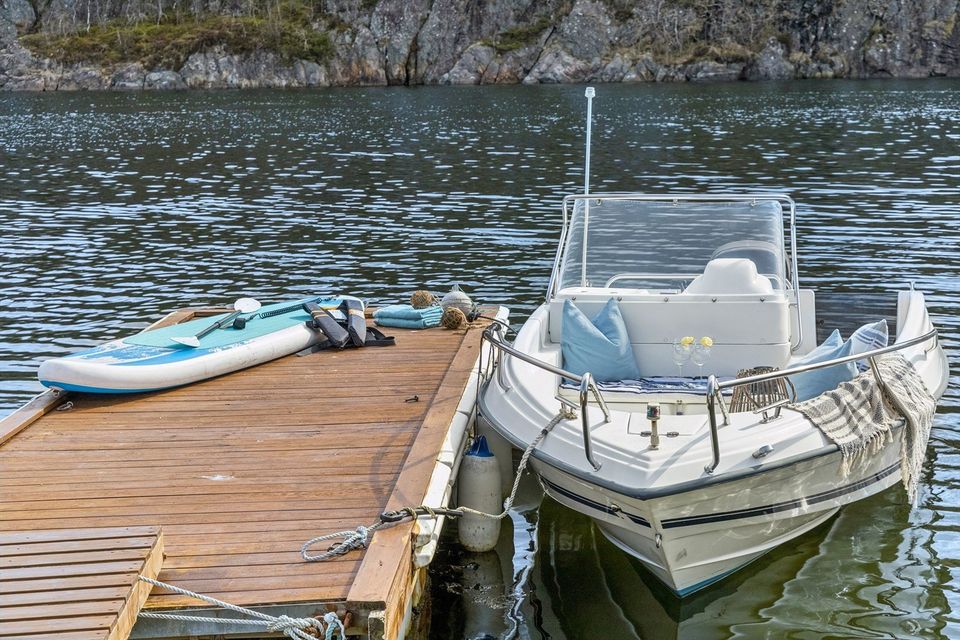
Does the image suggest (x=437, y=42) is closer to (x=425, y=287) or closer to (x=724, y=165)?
(x=724, y=165)

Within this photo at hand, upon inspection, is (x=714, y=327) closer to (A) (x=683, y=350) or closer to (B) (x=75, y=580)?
Answer: (A) (x=683, y=350)

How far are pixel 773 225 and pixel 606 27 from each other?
88230 millimetres

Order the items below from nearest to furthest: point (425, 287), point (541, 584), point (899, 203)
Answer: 1. point (541, 584)
2. point (425, 287)
3. point (899, 203)

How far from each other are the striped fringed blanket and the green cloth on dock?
487cm

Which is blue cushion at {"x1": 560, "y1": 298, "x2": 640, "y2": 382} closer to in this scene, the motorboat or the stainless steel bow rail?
the motorboat

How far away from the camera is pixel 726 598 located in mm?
6957

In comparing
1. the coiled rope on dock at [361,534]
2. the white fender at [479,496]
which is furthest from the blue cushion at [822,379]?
the coiled rope on dock at [361,534]

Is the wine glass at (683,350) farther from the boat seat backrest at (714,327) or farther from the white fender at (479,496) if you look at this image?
the white fender at (479,496)

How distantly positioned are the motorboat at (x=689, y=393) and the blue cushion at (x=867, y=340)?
0.10 metres

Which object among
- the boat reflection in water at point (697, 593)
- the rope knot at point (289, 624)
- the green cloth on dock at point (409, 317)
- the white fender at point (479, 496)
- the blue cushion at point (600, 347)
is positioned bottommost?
the boat reflection in water at point (697, 593)

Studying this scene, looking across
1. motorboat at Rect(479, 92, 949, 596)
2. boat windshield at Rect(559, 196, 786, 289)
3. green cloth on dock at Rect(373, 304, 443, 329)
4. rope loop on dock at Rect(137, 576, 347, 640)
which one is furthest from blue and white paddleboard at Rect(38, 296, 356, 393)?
rope loop on dock at Rect(137, 576, 347, 640)

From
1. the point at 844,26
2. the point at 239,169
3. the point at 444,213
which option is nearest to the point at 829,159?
the point at 444,213

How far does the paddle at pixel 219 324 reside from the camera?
370 inches

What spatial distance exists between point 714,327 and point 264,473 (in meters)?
3.86
